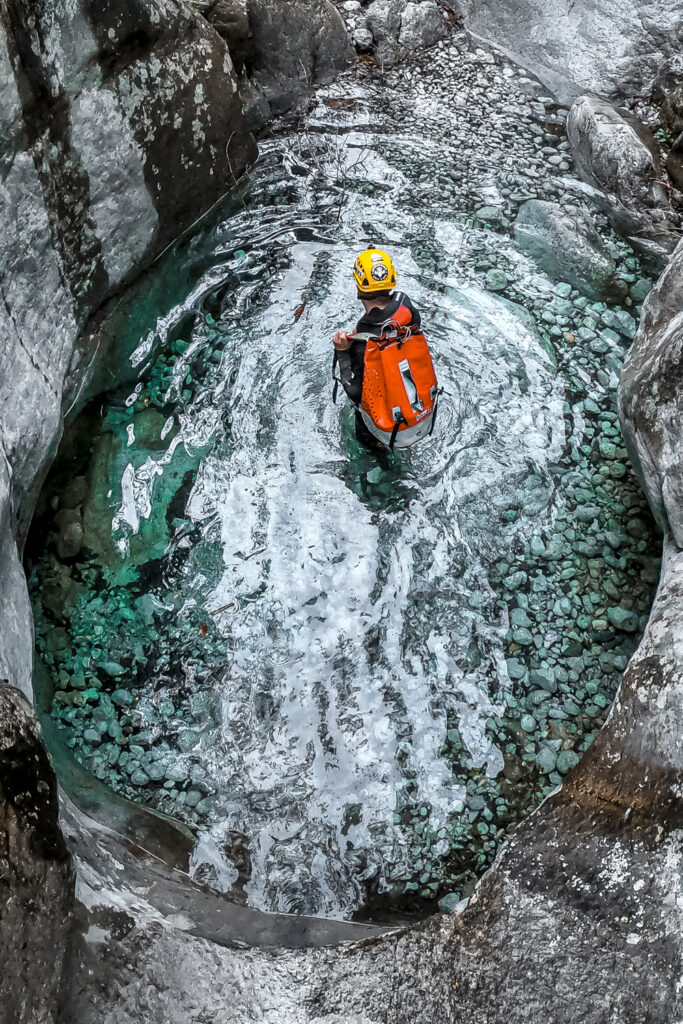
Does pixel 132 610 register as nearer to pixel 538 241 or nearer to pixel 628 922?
pixel 628 922

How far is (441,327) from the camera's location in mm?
7102

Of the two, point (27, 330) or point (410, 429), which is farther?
point (410, 429)

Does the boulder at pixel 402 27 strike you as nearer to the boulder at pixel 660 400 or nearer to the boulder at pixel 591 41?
the boulder at pixel 591 41

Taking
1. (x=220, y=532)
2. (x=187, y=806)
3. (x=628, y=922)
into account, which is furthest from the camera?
(x=220, y=532)

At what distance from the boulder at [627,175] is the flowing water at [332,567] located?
381 millimetres

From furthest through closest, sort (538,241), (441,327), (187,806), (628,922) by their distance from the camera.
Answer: (538,241) < (441,327) < (187,806) < (628,922)

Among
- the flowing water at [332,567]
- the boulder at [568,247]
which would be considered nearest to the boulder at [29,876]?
the flowing water at [332,567]

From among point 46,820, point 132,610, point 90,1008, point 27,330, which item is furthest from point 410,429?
point 90,1008

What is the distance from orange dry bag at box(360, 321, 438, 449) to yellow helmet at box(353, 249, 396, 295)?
A: 0.96 feet

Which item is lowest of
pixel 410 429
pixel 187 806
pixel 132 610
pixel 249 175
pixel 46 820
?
pixel 187 806

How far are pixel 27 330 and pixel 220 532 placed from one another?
197cm

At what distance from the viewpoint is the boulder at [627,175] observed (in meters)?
7.64

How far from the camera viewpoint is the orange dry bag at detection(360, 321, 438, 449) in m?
5.55

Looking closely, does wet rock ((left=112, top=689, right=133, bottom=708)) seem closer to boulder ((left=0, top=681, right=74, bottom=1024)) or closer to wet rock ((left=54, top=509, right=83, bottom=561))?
wet rock ((left=54, top=509, right=83, bottom=561))
